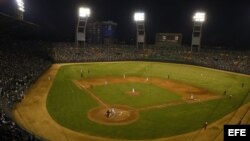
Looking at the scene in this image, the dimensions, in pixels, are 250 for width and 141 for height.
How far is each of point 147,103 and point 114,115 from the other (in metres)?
6.44

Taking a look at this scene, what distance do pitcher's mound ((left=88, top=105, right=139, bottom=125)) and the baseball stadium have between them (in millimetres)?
104

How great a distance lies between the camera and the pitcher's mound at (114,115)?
90.8 ft

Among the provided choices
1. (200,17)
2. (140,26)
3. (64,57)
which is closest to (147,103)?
(64,57)

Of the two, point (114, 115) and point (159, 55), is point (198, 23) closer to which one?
point (159, 55)

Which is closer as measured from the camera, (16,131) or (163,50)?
→ (16,131)

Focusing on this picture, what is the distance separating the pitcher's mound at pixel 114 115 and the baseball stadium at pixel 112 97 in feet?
0.34

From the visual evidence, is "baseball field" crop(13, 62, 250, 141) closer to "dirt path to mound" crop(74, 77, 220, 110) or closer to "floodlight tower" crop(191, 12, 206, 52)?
"dirt path to mound" crop(74, 77, 220, 110)

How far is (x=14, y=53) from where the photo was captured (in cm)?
5112

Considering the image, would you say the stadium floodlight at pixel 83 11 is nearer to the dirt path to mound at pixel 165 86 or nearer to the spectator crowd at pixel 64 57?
the spectator crowd at pixel 64 57

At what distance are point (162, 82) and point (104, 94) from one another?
14490mm

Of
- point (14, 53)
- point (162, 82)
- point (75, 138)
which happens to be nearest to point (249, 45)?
point (162, 82)

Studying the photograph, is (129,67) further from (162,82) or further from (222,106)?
(222,106)

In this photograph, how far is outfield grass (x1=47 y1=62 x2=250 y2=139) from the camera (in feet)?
84.5

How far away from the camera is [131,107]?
106 ft
